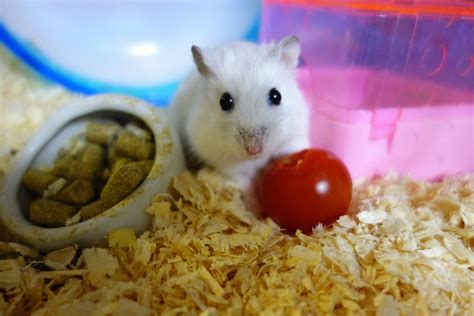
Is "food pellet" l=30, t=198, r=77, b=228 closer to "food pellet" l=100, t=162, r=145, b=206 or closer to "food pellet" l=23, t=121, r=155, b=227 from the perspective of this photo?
"food pellet" l=23, t=121, r=155, b=227

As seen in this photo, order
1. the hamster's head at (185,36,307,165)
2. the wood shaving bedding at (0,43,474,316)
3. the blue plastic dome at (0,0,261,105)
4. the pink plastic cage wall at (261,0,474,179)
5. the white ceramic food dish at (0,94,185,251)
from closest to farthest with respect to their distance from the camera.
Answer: the wood shaving bedding at (0,43,474,316), the white ceramic food dish at (0,94,185,251), the hamster's head at (185,36,307,165), the pink plastic cage wall at (261,0,474,179), the blue plastic dome at (0,0,261,105)

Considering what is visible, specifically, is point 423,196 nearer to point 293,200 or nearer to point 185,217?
point 293,200

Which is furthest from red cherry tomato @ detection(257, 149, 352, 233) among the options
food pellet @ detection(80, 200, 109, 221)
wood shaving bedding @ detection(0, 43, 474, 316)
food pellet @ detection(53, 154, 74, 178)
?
food pellet @ detection(53, 154, 74, 178)

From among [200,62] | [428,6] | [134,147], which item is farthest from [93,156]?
A: [428,6]

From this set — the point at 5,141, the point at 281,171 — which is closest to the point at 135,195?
the point at 281,171

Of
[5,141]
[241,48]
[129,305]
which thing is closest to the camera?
[129,305]

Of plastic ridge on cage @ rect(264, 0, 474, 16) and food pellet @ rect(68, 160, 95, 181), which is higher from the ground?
plastic ridge on cage @ rect(264, 0, 474, 16)

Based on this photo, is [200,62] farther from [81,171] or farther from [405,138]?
[405,138]
